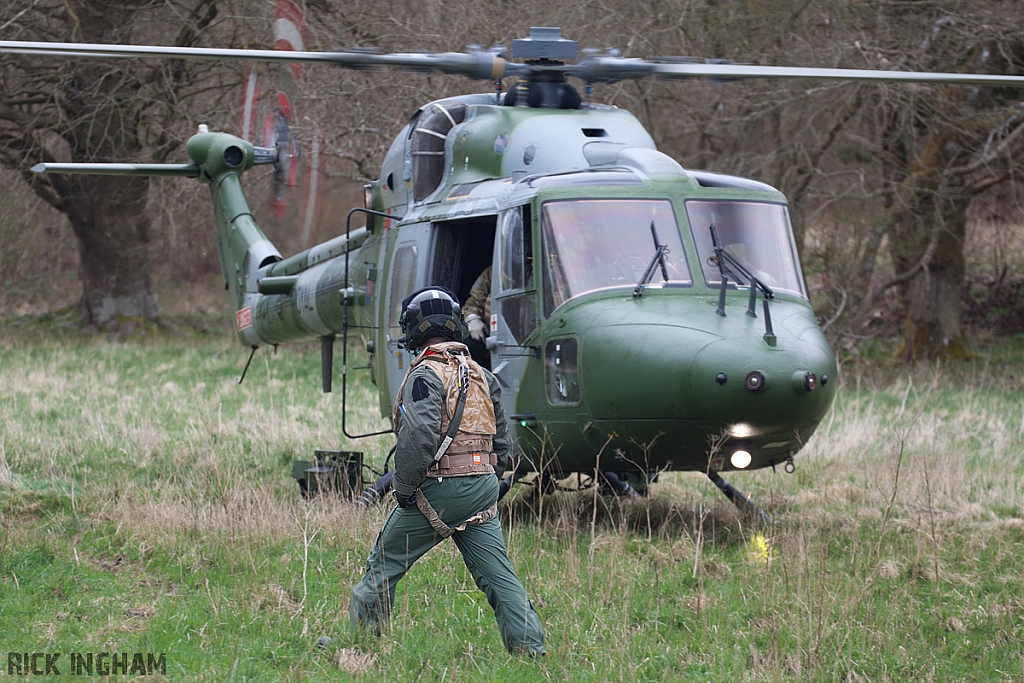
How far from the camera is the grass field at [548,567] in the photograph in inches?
194

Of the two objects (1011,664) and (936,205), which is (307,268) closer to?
(1011,664)

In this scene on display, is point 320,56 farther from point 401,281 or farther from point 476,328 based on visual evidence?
point 476,328

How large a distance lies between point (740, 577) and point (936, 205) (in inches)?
400

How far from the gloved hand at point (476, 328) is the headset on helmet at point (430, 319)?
264 centimetres

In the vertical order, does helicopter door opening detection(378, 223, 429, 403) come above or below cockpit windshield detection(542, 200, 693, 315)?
below

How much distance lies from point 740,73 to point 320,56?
2559mm

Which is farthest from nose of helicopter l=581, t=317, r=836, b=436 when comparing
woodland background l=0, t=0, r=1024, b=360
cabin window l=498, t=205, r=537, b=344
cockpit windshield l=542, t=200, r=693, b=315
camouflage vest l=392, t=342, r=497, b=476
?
woodland background l=0, t=0, r=1024, b=360

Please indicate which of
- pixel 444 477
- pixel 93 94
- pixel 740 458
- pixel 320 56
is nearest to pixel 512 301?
pixel 740 458

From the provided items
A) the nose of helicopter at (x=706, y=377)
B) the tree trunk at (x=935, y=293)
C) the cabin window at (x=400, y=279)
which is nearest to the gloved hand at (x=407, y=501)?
the nose of helicopter at (x=706, y=377)

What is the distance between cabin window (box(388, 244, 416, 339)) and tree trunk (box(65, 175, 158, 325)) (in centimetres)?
1382

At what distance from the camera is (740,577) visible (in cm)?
632

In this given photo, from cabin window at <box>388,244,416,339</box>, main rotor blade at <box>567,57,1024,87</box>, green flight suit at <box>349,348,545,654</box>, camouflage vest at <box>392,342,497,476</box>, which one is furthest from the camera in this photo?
cabin window at <box>388,244,416,339</box>

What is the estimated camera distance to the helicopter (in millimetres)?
6152

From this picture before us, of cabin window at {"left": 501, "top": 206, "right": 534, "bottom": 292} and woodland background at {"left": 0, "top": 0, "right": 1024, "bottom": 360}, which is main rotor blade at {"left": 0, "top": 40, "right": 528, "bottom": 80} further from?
woodland background at {"left": 0, "top": 0, "right": 1024, "bottom": 360}
